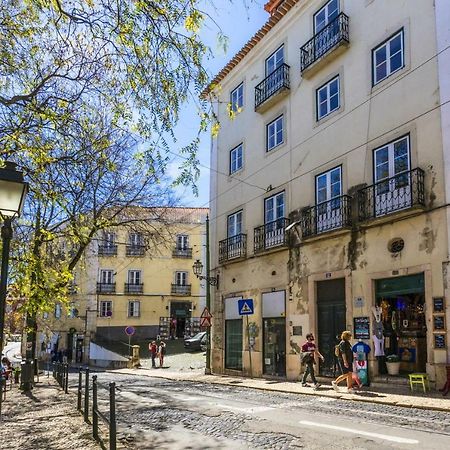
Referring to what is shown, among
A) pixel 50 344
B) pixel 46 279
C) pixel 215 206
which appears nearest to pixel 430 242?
pixel 46 279

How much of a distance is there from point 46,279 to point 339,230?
8509 mm

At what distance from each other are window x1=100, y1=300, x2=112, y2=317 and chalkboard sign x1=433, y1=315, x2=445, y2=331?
122 ft

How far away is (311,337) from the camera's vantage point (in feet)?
52.2

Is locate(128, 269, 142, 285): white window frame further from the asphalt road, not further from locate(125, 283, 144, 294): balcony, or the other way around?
the asphalt road

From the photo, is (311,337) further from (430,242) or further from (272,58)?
(272,58)

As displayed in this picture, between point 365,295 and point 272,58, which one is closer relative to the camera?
point 365,295

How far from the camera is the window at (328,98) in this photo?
17750 millimetres

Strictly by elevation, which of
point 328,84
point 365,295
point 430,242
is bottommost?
point 365,295

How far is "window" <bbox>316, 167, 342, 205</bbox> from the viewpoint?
17.1 m

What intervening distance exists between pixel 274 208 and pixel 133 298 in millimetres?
30212

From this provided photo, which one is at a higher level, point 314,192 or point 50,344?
point 314,192

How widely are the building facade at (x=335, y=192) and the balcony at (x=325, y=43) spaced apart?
5 centimetres

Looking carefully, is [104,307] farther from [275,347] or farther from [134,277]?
[275,347]

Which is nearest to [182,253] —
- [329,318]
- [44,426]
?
[329,318]
